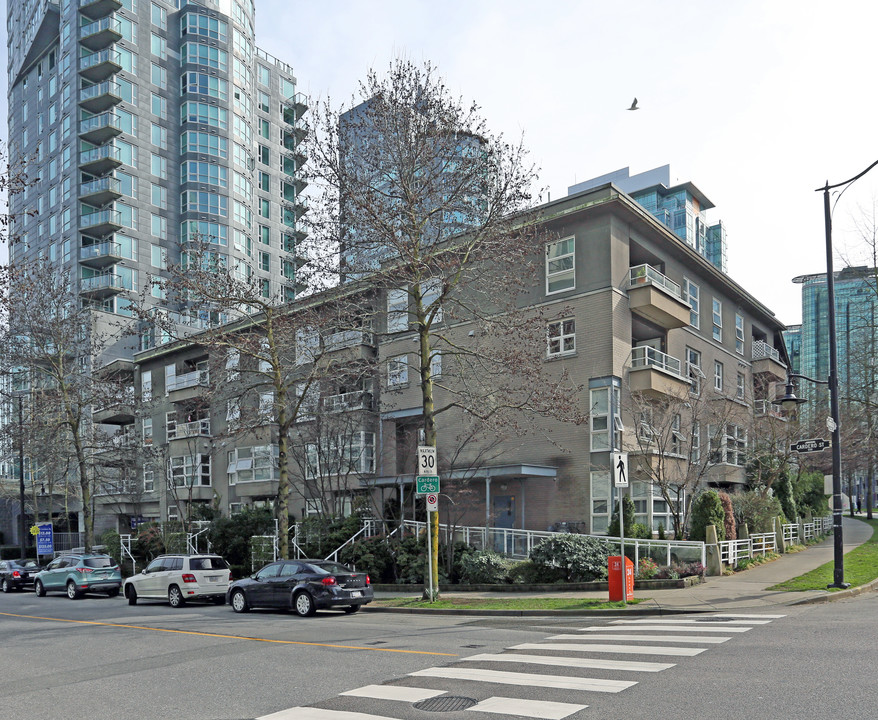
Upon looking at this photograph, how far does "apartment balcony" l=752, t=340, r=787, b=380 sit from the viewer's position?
140 ft

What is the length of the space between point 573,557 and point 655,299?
1195 centimetres

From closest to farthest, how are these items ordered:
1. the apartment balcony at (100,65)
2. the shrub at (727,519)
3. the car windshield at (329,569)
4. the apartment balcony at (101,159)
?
1. the car windshield at (329,569)
2. the shrub at (727,519)
3. the apartment balcony at (101,159)
4. the apartment balcony at (100,65)

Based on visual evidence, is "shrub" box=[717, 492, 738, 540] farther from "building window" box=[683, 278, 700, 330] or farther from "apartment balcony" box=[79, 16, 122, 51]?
"apartment balcony" box=[79, 16, 122, 51]

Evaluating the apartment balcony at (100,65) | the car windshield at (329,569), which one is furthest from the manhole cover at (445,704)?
the apartment balcony at (100,65)

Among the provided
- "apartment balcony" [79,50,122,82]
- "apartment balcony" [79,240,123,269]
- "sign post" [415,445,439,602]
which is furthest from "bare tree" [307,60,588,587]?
"apartment balcony" [79,50,122,82]

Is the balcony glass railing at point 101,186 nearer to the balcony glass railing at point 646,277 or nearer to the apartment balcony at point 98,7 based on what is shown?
the apartment balcony at point 98,7

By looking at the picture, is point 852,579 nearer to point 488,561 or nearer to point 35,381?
point 488,561

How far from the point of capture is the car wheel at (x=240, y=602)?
2069cm

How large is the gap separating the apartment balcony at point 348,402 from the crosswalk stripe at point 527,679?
67.0ft

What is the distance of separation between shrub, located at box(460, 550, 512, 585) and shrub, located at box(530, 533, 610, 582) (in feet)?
3.36

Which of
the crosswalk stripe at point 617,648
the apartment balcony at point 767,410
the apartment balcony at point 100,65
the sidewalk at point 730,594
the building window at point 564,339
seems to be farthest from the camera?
the apartment balcony at point 100,65

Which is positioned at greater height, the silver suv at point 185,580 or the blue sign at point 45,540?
the silver suv at point 185,580

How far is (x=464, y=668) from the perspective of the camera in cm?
1032

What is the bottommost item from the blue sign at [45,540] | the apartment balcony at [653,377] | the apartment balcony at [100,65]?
the blue sign at [45,540]
